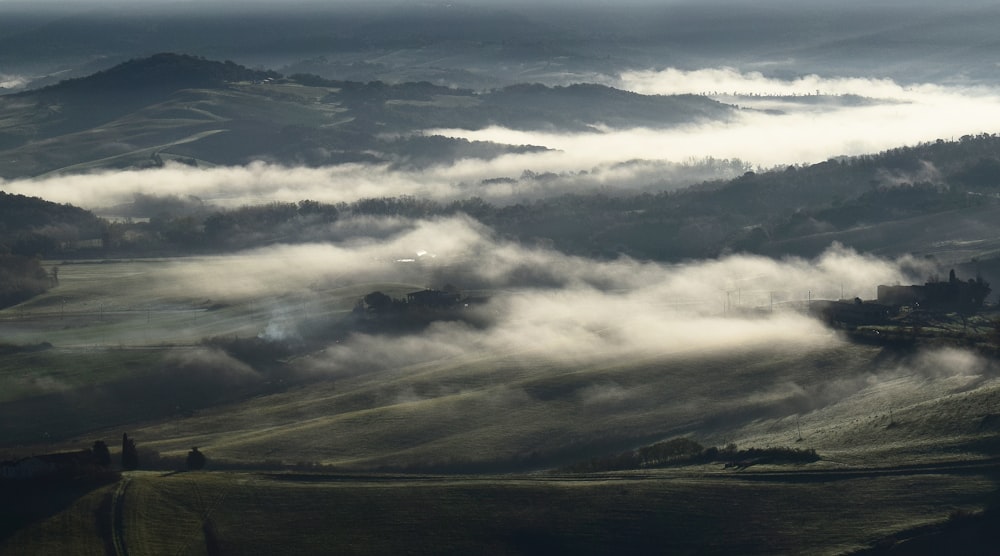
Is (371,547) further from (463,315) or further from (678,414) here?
(463,315)

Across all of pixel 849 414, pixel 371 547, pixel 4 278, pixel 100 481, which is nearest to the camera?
pixel 371 547

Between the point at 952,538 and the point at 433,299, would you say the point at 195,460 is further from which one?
the point at 433,299

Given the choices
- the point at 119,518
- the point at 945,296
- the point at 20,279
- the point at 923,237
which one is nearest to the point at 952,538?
the point at 119,518

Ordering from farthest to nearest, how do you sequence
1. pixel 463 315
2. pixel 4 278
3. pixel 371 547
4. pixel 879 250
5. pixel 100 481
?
pixel 879 250
pixel 4 278
pixel 463 315
pixel 100 481
pixel 371 547

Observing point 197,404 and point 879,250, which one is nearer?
point 197,404

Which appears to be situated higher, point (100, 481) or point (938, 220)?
point (938, 220)

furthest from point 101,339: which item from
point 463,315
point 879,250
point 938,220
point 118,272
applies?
point 938,220

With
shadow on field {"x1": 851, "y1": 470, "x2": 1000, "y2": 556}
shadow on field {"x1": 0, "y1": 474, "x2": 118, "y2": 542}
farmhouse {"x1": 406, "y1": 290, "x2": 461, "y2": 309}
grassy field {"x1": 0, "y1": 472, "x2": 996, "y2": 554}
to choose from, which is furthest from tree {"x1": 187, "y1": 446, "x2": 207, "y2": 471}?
farmhouse {"x1": 406, "y1": 290, "x2": 461, "y2": 309}
